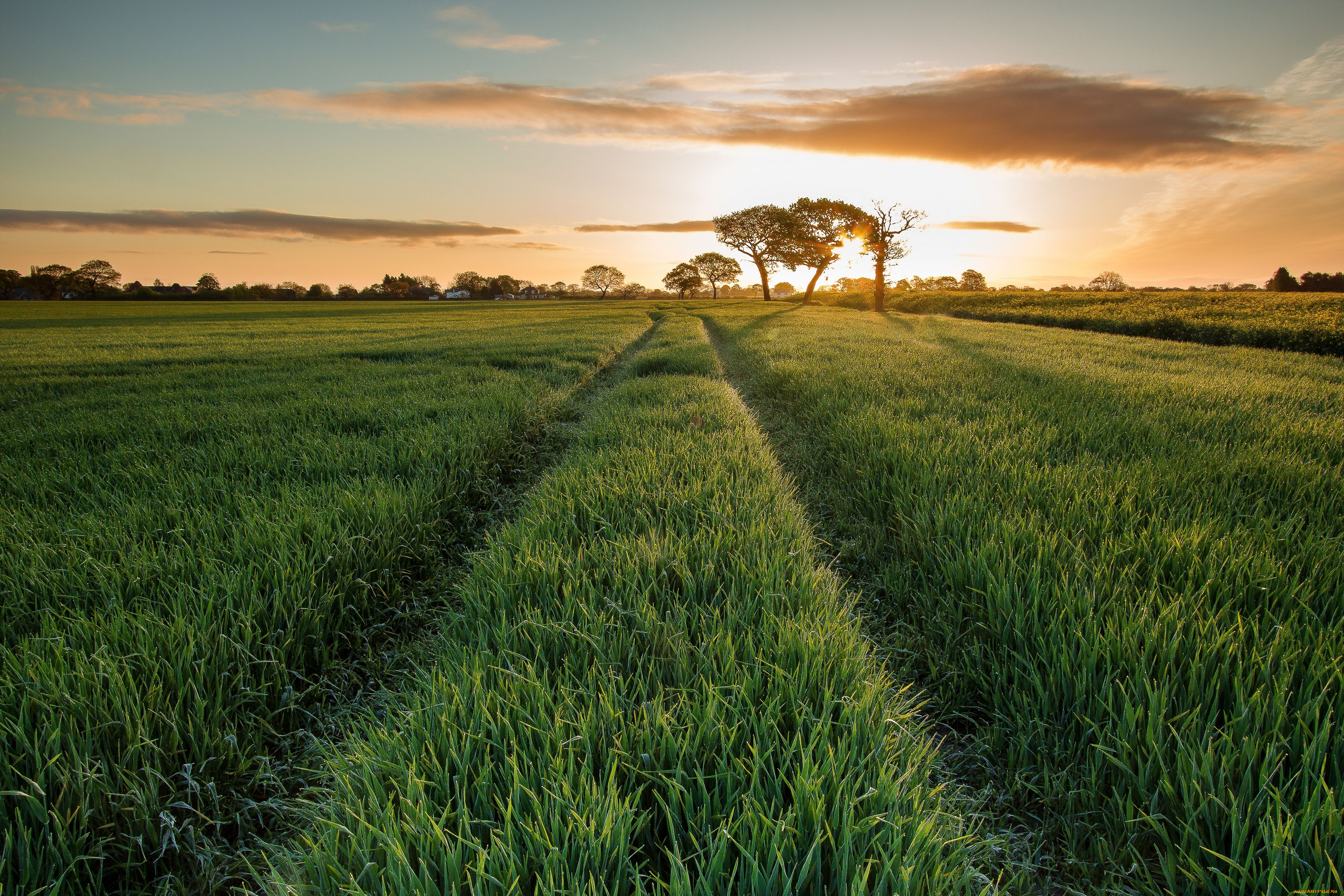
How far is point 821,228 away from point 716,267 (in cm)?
4714

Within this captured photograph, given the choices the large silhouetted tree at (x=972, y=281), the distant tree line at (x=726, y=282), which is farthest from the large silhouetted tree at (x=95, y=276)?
the large silhouetted tree at (x=972, y=281)

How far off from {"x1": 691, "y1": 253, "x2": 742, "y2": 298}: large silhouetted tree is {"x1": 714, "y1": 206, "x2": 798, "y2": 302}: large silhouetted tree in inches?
1478

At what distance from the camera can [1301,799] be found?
1.50m

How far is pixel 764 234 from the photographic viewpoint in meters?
56.4

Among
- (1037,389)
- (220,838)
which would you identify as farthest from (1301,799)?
(1037,389)

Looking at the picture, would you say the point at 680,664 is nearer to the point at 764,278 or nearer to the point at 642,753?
the point at 642,753

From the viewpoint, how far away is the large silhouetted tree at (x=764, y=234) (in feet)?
177

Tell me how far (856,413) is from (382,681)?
17.6 feet

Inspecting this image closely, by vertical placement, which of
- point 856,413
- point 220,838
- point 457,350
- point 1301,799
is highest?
point 457,350

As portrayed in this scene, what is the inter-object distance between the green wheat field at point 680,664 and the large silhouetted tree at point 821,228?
50825mm

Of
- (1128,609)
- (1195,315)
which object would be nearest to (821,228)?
(1195,315)

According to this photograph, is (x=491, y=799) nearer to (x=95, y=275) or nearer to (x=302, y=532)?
(x=302, y=532)

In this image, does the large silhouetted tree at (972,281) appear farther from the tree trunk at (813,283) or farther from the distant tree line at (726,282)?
the tree trunk at (813,283)

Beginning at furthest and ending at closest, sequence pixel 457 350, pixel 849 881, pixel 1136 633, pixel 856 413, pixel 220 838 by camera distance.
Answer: pixel 457 350
pixel 856 413
pixel 1136 633
pixel 220 838
pixel 849 881
